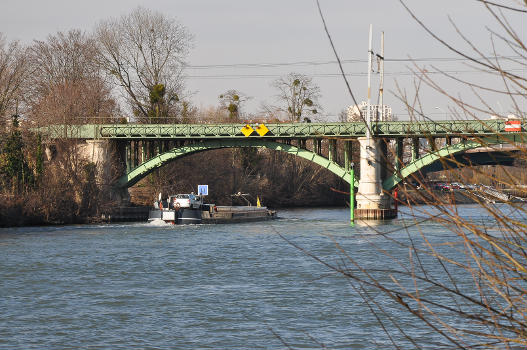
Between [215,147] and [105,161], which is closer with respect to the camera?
[215,147]

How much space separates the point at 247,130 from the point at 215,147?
3003mm

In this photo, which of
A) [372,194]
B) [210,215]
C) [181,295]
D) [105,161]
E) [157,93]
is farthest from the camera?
[157,93]

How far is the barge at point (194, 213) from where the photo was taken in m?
62.9

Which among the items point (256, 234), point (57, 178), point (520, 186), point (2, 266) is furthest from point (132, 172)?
point (520, 186)

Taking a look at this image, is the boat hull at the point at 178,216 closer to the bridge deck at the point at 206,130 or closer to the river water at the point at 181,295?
the bridge deck at the point at 206,130

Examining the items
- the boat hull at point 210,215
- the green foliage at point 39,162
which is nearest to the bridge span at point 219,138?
the green foliage at point 39,162

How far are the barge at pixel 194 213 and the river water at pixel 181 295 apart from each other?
1584 centimetres

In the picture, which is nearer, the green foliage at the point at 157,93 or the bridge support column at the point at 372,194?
the bridge support column at the point at 372,194

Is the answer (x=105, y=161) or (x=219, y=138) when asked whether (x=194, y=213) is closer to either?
(x=219, y=138)

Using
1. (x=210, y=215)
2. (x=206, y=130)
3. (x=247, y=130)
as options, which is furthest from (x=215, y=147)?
(x=210, y=215)

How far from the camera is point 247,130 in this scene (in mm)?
63312

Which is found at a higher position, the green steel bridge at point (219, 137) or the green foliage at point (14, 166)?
the green steel bridge at point (219, 137)

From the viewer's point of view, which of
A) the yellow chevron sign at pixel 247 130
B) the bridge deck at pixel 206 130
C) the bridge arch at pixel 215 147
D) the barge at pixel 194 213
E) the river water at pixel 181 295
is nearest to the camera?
the river water at pixel 181 295

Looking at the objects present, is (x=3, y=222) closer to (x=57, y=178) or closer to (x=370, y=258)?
(x=57, y=178)
